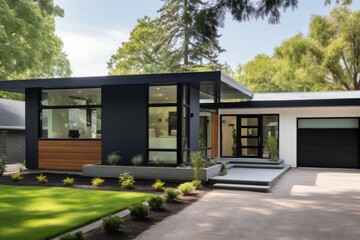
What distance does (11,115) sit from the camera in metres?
19.8

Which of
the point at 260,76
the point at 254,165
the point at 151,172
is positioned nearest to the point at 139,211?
the point at 151,172

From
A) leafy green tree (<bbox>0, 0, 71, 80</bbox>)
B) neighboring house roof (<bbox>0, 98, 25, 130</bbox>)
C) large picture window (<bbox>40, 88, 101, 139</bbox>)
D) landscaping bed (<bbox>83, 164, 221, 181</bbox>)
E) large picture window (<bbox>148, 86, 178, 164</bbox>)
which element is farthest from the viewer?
leafy green tree (<bbox>0, 0, 71, 80</bbox>)

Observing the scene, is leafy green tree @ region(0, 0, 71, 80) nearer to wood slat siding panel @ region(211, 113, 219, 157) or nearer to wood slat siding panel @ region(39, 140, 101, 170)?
wood slat siding panel @ region(39, 140, 101, 170)

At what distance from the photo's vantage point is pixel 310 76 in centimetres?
2864

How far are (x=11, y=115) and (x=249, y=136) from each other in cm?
1260

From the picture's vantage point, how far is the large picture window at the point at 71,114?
13.0 metres

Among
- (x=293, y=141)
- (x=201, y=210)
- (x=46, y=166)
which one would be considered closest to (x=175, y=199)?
(x=201, y=210)

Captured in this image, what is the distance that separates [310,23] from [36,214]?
27900mm

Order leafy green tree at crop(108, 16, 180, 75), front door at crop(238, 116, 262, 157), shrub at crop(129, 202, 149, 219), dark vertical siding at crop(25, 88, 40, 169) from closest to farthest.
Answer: shrub at crop(129, 202, 149, 219) → dark vertical siding at crop(25, 88, 40, 169) → front door at crop(238, 116, 262, 157) → leafy green tree at crop(108, 16, 180, 75)

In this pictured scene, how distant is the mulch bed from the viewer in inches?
216

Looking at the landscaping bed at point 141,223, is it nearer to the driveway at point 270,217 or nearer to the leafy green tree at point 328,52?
the driveway at point 270,217

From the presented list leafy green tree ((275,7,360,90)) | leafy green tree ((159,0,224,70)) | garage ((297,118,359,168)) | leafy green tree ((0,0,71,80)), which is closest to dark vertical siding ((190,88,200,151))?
garage ((297,118,359,168))

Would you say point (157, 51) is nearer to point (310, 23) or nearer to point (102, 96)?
point (310, 23)

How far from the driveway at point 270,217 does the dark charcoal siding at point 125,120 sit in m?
3.89
